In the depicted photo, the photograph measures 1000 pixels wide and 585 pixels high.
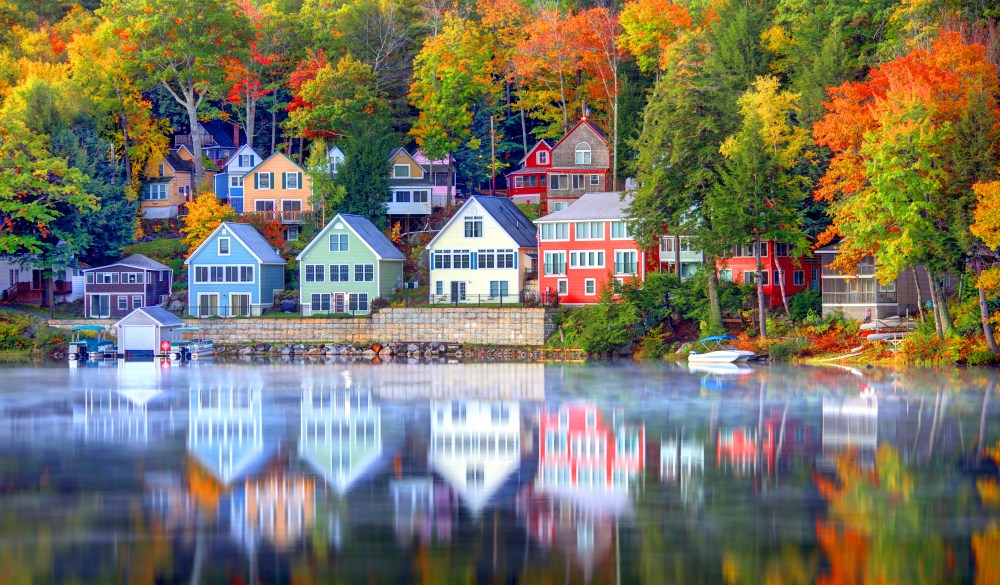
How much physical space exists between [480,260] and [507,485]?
47.0 metres

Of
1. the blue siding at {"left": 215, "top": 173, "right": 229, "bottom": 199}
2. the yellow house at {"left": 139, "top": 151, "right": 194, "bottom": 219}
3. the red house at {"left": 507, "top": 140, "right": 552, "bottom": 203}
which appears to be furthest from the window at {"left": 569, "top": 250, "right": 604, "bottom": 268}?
the yellow house at {"left": 139, "top": 151, "right": 194, "bottom": 219}

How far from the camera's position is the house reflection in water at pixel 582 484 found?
71.3ft

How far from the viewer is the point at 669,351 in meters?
63.6

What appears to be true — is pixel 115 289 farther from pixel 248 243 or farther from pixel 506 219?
pixel 506 219

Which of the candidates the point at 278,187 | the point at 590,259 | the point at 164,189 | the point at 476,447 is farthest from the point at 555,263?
the point at 476,447

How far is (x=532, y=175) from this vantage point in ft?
280

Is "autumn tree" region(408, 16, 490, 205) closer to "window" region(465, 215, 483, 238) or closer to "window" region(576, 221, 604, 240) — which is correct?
"window" region(465, 215, 483, 238)

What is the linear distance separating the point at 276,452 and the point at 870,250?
33141mm

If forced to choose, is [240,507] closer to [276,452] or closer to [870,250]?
[276,452]

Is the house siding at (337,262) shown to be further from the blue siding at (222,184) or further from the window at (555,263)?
the blue siding at (222,184)

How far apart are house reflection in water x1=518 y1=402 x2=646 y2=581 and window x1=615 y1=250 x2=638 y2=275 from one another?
31.6 metres

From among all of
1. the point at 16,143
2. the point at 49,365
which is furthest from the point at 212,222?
the point at 49,365

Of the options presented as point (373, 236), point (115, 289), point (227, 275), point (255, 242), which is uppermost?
point (373, 236)

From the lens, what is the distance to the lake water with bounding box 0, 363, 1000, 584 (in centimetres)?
2027
